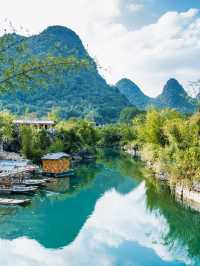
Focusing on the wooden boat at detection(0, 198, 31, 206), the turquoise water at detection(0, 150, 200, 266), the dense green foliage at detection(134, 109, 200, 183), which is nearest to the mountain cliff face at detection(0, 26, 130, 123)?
the dense green foliage at detection(134, 109, 200, 183)

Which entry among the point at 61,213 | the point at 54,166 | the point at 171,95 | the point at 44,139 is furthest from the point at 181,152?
the point at 171,95

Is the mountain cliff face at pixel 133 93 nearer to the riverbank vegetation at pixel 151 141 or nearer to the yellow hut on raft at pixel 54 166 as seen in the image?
the riverbank vegetation at pixel 151 141

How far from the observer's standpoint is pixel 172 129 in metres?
27.5

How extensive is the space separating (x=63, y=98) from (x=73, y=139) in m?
62.7

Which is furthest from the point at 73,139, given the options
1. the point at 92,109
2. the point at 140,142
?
the point at 92,109

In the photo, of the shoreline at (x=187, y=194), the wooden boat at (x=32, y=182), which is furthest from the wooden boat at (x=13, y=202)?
the shoreline at (x=187, y=194)

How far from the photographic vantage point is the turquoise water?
1306 centimetres

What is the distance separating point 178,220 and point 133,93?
164865mm

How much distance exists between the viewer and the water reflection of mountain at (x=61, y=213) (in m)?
15.0

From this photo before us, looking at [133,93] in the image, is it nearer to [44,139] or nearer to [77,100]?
[77,100]

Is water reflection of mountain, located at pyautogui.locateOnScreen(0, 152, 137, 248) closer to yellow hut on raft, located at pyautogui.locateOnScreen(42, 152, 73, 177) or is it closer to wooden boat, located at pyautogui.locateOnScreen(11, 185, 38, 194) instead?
wooden boat, located at pyautogui.locateOnScreen(11, 185, 38, 194)

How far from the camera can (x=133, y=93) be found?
592 feet

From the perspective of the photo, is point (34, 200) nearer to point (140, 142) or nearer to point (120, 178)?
point (120, 178)

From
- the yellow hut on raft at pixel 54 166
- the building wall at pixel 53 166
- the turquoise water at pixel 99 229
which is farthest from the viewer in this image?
the building wall at pixel 53 166
